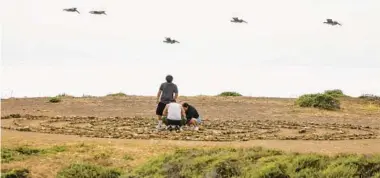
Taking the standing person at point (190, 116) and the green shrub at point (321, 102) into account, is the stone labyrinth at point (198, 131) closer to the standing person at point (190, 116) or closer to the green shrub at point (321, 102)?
the standing person at point (190, 116)

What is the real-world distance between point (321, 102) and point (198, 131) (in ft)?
46.4

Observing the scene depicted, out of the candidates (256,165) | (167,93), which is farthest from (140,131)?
(256,165)

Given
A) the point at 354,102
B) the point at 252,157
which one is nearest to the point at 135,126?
the point at 252,157

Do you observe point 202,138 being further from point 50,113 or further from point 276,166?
point 50,113

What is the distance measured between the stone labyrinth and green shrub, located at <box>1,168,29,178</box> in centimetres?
597

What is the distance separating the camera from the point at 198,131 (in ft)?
72.5

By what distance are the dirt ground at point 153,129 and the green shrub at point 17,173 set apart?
0.86 ft

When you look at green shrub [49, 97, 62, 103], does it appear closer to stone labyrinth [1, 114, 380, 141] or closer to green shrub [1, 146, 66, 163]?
stone labyrinth [1, 114, 380, 141]

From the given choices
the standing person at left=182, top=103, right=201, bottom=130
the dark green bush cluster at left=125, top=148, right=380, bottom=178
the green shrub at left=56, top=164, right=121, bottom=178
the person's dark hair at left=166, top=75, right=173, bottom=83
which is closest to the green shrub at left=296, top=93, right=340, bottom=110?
the standing person at left=182, top=103, right=201, bottom=130

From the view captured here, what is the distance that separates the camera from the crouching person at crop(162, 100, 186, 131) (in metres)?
A: 22.0

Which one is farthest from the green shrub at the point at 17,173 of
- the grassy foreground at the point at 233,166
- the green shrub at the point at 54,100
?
the green shrub at the point at 54,100

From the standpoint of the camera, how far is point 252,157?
1323 cm

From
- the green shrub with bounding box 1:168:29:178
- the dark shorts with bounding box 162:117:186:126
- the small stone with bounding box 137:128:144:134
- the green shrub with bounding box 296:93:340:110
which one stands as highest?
the green shrub with bounding box 296:93:340:110

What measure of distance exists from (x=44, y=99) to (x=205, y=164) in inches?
960
